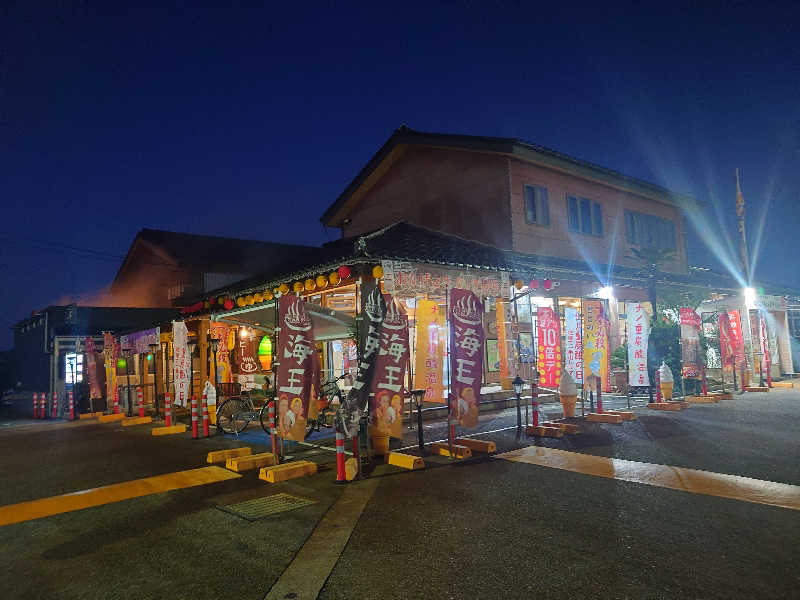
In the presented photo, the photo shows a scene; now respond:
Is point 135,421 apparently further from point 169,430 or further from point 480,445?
point 480,445

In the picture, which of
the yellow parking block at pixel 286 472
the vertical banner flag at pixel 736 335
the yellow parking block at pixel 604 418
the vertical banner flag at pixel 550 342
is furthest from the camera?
the vertical banner flag at pixel 736 335

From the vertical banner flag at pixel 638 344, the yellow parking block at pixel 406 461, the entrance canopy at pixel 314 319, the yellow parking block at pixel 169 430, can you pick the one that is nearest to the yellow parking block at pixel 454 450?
the yellow parking block at pixel 406 461

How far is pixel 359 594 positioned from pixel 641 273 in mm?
16157

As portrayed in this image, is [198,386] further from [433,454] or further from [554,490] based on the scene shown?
[554,490]

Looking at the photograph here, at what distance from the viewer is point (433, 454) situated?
380 inches

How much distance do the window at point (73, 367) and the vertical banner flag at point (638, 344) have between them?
71.8 feet

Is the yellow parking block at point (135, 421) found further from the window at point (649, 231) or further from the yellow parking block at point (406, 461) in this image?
the window at point (649, 231)

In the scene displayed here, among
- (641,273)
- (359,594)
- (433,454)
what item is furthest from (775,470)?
(641,273)

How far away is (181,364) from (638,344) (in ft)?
44.1

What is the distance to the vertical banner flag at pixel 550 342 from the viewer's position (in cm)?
1313

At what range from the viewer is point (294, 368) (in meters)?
8.95

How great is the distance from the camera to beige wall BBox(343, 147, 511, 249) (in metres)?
17.3

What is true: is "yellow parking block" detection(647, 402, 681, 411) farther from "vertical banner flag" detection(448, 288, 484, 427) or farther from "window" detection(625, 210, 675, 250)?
"window" detection(625, 210, 675, 250)

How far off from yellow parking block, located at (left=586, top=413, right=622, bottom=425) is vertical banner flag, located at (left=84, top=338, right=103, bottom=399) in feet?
62.3
